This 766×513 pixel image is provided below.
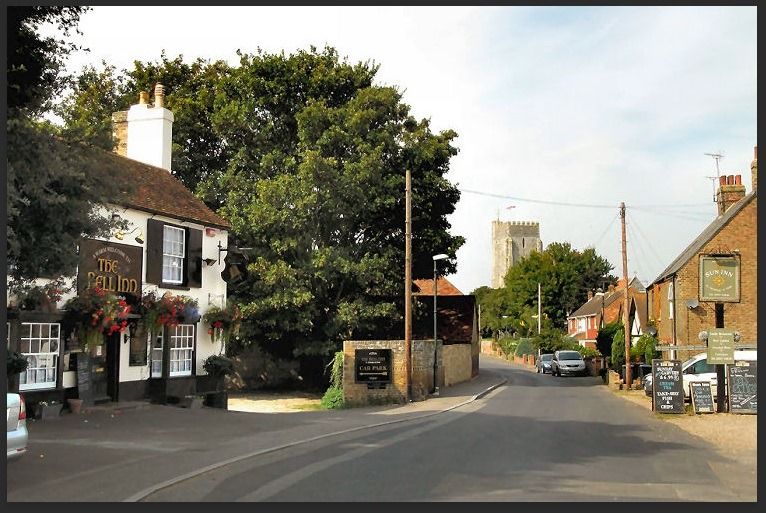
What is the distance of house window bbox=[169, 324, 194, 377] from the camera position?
23100 mm

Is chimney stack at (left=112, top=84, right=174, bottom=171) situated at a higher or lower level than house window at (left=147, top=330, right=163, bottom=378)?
higher

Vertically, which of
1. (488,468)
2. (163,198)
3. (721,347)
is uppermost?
(163,198)

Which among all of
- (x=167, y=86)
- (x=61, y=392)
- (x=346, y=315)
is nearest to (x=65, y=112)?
(x=61, y=392)

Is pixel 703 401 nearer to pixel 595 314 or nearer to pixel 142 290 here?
pixel 142 290

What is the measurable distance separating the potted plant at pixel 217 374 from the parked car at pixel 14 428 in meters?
14.2

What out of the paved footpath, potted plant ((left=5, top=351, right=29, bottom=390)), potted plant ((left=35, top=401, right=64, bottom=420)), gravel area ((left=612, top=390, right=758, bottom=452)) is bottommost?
gravel area ((left=612, top=390, right=758, bottom=452))

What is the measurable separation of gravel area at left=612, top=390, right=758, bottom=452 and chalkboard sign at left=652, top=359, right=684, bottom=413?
1.15 feet

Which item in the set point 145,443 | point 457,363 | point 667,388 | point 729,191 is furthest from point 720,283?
point 729,191

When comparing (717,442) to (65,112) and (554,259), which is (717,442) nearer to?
(65,112)

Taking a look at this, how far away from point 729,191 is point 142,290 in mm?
30278

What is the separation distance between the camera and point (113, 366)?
20.7m

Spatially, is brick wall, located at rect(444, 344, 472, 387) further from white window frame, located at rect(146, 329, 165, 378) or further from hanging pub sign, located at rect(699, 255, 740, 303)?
white window frame, located at rect(146, 329, 165, 378)

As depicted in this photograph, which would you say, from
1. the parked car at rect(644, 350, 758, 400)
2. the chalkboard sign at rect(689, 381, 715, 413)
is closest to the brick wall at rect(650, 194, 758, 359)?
the parked car at rect(644, 350, 758, 400)

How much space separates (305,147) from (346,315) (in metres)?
7.04
